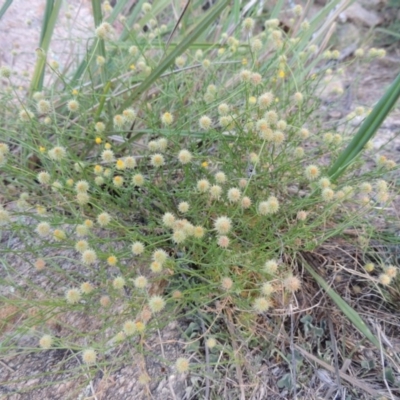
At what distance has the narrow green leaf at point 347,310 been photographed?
2.43 ft

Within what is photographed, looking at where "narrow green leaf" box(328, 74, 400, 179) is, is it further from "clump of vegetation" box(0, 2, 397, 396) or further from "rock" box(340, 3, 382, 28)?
"rock" box(340, 3, 382, 28)

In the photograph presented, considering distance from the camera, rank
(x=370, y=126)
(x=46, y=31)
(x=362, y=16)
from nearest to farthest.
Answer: (x=370, y=126) → (x=46, y=31) → (x=362, y=16)

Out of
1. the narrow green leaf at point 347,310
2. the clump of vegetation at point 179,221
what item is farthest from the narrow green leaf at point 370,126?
the narrow green leaf at point 347,310

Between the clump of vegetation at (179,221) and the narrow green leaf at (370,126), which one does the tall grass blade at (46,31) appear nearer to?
the clump of vegetation at (179,221)

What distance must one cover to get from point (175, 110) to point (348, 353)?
710 mm

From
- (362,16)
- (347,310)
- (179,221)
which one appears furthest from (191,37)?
(362,16)

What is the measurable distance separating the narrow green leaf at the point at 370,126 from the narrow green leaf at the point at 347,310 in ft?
0.73

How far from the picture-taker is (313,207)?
86 centimetres

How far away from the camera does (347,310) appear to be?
0.77 meters

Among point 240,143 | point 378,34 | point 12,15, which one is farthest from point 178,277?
point 378,34

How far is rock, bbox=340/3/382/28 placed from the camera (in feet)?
6.37

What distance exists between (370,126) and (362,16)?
60.5 inches

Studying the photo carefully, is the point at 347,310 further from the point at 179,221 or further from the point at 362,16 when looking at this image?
the point at 362,16

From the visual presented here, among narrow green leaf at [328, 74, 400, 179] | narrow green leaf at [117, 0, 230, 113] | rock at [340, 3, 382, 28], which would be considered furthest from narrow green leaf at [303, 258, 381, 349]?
rock at [340, 3, 382, 28]
